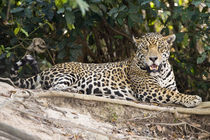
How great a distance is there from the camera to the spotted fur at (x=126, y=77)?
848 centimetres

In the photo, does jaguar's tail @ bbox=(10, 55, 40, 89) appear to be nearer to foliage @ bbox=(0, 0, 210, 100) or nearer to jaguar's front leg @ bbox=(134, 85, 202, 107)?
foliage @ bbox=(0, 0, 210, 100)

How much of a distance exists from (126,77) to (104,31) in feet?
8.24

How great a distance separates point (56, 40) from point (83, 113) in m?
3.43

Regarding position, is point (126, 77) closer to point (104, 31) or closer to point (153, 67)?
point (153, 67)

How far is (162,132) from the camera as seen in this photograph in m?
7.67

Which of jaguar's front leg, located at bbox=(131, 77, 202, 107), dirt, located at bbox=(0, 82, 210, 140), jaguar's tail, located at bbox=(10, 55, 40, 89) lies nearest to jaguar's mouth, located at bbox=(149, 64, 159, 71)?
jaguar's front leg, located at bbox=(131, 77, 202, 107)

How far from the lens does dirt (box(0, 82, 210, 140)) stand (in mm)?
5965

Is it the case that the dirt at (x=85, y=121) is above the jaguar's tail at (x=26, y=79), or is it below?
below

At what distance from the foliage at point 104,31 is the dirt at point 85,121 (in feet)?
5.21

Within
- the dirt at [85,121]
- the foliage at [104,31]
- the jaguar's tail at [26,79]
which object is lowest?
the dirt at [85,121]

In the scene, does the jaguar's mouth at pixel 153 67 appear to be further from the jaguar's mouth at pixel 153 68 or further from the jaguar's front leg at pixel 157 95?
the jaguar's front leg at pixel 157 95

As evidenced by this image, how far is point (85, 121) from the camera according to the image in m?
6.99

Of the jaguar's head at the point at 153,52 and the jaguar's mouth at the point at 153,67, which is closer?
the jaguar's head at the point at 153,52

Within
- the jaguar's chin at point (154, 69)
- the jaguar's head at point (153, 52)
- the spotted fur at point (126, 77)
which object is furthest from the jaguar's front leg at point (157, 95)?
the jaguar's head at point (153, 52)
